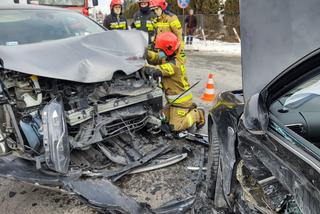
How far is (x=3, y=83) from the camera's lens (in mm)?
2488

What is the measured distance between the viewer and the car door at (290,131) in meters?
1.09

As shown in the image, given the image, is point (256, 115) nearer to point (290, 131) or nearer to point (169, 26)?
point (290, 131)

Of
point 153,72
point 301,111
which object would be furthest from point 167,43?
point 301,111

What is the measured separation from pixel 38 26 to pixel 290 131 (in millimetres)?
2988

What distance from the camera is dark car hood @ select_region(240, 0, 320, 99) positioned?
5.42 ft

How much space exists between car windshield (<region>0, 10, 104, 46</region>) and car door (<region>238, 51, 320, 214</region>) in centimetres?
254

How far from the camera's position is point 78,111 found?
8.60ft

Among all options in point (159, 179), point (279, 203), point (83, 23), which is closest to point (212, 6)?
point (83, 23)

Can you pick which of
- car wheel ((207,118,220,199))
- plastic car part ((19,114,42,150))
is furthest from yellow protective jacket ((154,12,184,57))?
car wheel ((207,118,220,199))

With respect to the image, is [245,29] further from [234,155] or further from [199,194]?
[199,194]

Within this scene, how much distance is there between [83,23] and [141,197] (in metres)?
2.38

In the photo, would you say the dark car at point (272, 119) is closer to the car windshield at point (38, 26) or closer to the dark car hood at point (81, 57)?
the dark car hood at point (81, 57)

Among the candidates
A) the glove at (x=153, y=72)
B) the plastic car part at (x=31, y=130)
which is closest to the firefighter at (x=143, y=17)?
the glove at (x=153, y=72)

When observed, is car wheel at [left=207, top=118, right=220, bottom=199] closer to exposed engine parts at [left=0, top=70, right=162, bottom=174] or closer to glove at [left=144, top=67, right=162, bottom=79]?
exposed engine parts at [left=0, top=70, right=162, bottom=174]
